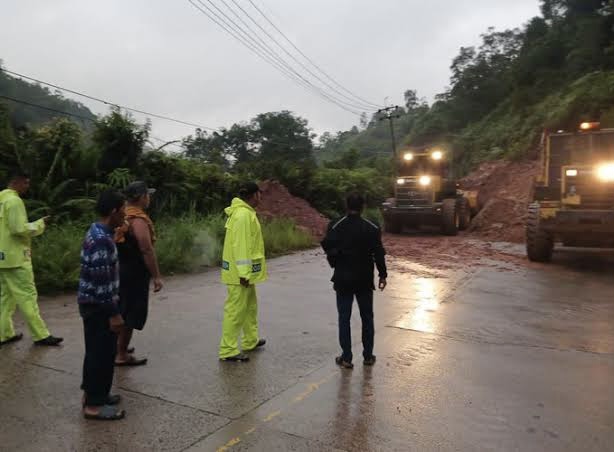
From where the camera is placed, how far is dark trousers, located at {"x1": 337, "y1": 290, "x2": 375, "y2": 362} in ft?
15.1

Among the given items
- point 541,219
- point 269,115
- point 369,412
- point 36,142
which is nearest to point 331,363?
point 369,412

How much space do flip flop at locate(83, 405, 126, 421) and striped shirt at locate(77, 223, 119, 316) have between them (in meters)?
0.68

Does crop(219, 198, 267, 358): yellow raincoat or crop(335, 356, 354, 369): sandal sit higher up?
crop(219, 198, 267, 358): yellow raincoat

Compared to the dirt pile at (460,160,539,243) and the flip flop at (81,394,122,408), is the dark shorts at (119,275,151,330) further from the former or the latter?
the dirt pile at (460,160,539,243)

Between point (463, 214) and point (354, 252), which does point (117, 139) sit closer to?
point (354, 252)

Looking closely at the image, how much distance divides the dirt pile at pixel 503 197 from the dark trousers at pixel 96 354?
1509 centimetres

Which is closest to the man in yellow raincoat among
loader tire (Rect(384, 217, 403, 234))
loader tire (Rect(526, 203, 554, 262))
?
loader tire (Rect(526, 203, 554, 262))

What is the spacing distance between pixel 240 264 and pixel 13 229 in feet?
7.33

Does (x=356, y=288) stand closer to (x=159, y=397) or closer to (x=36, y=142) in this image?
(x=159, y=397)

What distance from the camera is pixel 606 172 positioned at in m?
10.6

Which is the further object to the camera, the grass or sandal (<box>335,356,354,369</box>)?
the grass

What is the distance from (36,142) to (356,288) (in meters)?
9.75

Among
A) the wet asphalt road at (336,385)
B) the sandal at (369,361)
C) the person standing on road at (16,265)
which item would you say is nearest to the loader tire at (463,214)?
the wet asphalt road at (336,385)

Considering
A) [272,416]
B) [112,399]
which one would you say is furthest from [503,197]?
[112,399]
